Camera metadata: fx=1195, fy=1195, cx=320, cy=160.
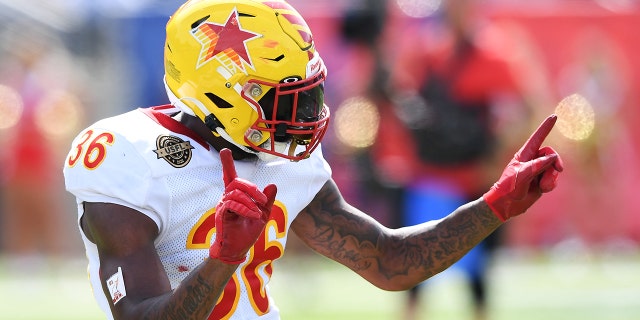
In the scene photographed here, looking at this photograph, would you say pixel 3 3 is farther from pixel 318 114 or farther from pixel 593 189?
pixel 318 114

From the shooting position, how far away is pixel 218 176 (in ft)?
10.4

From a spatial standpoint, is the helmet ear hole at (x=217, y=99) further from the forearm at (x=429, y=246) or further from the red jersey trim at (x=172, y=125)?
the forearm at (x=429, y=246)

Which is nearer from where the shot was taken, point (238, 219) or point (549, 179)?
point (238, 219)

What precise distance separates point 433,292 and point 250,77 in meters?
5.34

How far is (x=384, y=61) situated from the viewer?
6930 millimetres

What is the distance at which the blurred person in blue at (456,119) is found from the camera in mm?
6219

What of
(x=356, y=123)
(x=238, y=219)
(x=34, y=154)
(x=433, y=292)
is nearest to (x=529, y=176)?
(x=238, y=219)

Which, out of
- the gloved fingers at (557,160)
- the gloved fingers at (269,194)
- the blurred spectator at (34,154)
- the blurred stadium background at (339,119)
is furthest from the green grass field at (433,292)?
the gloved fingers at (269,194)

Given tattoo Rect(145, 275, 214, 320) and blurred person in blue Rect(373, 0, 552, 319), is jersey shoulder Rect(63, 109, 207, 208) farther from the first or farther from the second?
blurred person in blue Rect(373, 0, 552, 319)

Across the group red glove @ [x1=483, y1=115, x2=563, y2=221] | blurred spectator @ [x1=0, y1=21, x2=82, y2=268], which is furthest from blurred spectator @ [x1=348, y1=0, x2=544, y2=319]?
blurred spectator @ [x1=0, y1=21, x2=82, y2=268]

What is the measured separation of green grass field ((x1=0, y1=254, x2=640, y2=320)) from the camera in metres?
7.63

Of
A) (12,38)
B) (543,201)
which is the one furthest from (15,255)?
(543,201)

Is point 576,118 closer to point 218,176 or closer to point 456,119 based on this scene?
point 456,119

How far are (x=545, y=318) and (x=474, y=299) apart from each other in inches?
45.9
